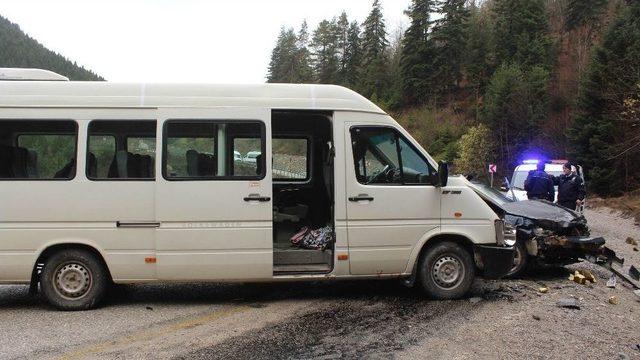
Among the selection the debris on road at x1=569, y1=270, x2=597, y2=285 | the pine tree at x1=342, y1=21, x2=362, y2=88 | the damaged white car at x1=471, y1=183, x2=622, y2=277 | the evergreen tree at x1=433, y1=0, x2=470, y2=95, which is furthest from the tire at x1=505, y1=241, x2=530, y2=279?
the pine tree at x1=342, y1=21, x2=362, y2=88

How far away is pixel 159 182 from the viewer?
6.75m

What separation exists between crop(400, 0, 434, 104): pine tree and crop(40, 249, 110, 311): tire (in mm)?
61261

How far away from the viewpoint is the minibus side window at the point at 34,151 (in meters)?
6.70

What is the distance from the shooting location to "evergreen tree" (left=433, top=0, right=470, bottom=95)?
64562mm

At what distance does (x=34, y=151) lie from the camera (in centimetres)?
681

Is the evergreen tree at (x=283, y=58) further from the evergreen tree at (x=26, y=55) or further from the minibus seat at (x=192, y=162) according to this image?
the minibus seat at (x=192, y=162)

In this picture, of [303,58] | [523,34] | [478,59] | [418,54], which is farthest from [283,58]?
[523,34]

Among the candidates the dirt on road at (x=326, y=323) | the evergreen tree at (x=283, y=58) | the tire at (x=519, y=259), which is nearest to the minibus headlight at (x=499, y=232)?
the dirt on road at (x=326, y=323)

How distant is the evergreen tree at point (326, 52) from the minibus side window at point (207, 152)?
74986mm

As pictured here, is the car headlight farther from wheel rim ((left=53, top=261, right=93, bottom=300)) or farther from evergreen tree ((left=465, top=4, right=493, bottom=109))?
evergreen tree ((left=465, top=4, right=493, bottom=109))

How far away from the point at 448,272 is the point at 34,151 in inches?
215

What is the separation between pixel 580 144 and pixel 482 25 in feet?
137

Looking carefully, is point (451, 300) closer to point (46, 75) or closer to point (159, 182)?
point (159, 182)

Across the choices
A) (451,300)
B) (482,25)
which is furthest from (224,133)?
(482,25)
